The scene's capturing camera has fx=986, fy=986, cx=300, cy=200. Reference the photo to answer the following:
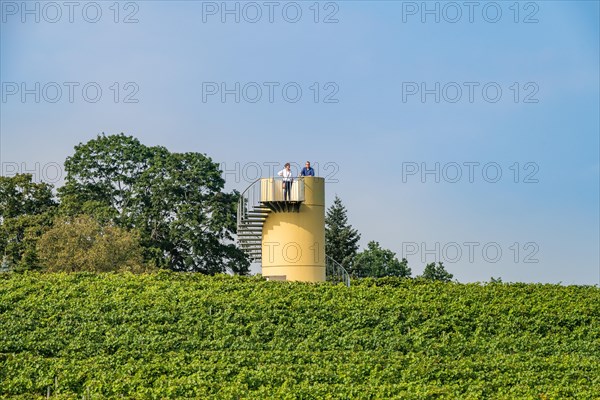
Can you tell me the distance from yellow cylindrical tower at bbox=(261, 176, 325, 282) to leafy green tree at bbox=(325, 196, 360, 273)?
29528mm

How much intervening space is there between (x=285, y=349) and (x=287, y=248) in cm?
872

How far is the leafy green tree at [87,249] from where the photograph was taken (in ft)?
135

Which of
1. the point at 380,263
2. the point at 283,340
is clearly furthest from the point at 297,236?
the point at 380,263

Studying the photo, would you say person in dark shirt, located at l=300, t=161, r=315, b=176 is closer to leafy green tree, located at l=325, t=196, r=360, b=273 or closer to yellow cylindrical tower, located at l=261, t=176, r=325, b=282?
yellow cylindrical tower, located at l=261, t=176, r=325, b=282

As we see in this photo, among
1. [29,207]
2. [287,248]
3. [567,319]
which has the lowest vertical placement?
[567,319]

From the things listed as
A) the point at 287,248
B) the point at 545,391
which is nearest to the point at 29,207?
the point at 287,248

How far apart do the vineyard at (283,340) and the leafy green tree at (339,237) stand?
3235cm

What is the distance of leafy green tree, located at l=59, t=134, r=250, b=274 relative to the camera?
159 ft

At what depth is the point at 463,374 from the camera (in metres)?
21.9

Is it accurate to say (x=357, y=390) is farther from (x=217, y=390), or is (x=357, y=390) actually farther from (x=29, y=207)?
(x=29, y=207)

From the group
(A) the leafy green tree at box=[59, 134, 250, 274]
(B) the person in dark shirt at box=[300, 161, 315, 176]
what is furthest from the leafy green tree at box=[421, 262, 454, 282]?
(B) the person in dark shirt at box=[300, 161, 315, 176]

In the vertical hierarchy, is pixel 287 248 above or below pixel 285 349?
above

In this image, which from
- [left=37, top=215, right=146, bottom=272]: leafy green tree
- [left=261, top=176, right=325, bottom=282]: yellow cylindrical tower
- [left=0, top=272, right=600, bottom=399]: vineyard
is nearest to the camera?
[left=0, top=272, right=600, bottom=399]: vineyard

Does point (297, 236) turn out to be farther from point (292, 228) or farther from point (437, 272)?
point (437, 272)
